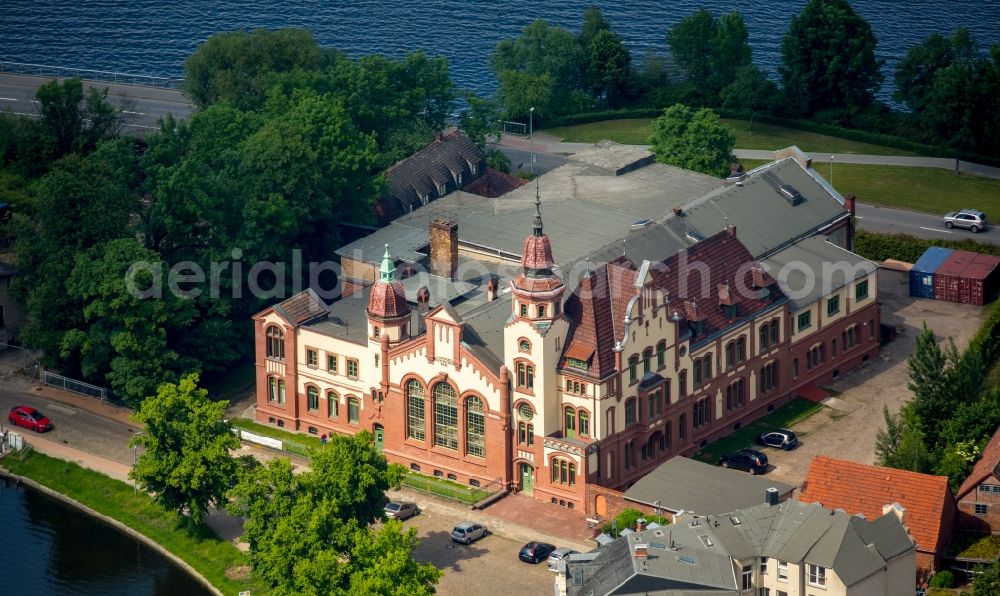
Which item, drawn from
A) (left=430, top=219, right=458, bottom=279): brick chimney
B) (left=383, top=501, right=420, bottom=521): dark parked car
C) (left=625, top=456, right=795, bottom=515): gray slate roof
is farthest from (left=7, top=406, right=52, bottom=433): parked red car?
(left=625, top=456, right=795, bottom=515): gray slate roof

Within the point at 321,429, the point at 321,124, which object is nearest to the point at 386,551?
the point at 321,429

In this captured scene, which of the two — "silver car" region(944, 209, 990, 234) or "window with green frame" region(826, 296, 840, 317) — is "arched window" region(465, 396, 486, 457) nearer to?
"window with green frame" region(826, 296, 840, 317)

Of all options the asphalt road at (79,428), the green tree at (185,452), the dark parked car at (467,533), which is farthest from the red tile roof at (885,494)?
the asphalt road at (79,428)

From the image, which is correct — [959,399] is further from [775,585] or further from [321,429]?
[321,429]

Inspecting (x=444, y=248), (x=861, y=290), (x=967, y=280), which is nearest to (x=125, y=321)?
(x=444, y=248)

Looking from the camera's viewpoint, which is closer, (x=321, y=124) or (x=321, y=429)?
(x=321, y=429)

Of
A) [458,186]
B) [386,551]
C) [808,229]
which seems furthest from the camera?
[458,186]

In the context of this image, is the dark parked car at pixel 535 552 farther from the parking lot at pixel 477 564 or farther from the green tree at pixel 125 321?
the green tree at pixel 125 321

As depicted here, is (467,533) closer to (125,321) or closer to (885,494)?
(885,494)
